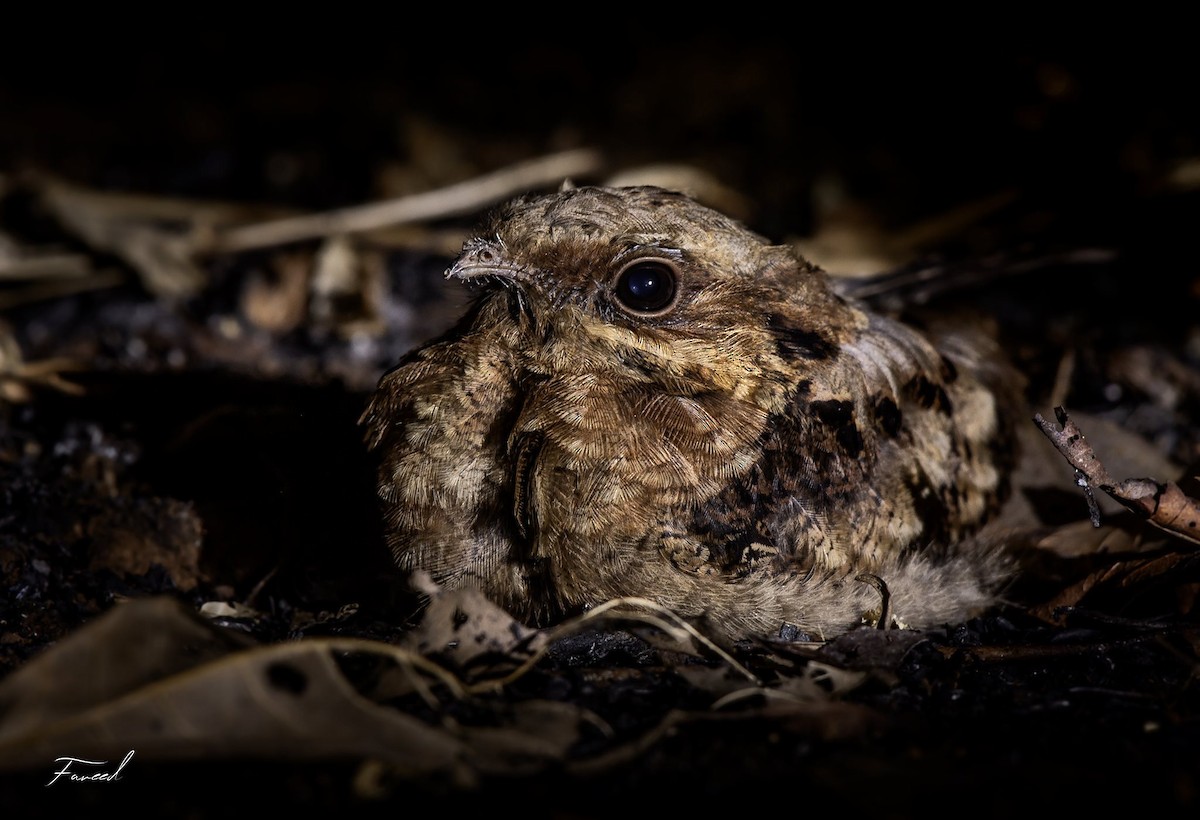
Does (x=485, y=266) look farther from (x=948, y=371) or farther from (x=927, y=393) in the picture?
(x=948, y=371)

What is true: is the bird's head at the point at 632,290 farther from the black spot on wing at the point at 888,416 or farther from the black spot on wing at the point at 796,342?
the black spot on wing at the point at 888,416

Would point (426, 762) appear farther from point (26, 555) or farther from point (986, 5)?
point (986, 5)

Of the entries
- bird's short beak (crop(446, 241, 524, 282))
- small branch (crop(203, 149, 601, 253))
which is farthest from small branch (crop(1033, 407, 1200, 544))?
small branch (crop(203, 149, 601, 253))

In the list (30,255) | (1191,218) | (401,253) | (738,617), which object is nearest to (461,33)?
(401,253)

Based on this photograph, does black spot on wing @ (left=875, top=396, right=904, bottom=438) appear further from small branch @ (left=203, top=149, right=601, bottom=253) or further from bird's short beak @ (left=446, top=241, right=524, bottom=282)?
small branch @ (left=203, top=149, right=601, bottom=253)

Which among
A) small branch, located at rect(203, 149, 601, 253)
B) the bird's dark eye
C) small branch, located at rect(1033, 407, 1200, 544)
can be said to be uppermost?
small branch, located at rect(203, 149, 601, 253)
